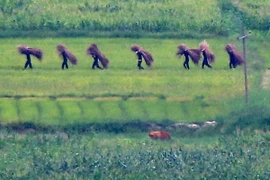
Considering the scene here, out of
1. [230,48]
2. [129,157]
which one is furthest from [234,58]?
[129,157]

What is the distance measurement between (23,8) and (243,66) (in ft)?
23.4

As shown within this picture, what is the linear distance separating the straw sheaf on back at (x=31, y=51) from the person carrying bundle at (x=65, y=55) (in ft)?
1.64

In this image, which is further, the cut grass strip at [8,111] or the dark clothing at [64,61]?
the dark clothing at [64,61]

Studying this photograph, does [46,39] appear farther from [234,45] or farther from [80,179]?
[80,179]

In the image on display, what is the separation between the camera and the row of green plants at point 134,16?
3403 cm

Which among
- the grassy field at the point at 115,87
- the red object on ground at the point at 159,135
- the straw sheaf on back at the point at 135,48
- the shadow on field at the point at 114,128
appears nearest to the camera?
the red object on ground at the point at 159,135

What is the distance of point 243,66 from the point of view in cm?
3197

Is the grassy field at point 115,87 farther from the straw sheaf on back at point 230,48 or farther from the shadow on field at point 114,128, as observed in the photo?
the straw sheaf on back at point 230,48

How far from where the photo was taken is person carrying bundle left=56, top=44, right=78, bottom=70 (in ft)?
104

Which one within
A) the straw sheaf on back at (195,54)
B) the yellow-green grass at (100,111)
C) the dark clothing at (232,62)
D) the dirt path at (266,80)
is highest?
the straw sheaf on back at (195,54)

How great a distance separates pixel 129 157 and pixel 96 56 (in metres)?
5.89

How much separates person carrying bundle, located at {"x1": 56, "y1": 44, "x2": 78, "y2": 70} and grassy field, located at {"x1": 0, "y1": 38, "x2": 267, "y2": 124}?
0.64ft

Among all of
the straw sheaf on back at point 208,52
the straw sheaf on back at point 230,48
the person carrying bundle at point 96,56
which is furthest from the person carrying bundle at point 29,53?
the straw sheaf on back at point 230,48

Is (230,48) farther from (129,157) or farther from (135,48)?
(129,157)
